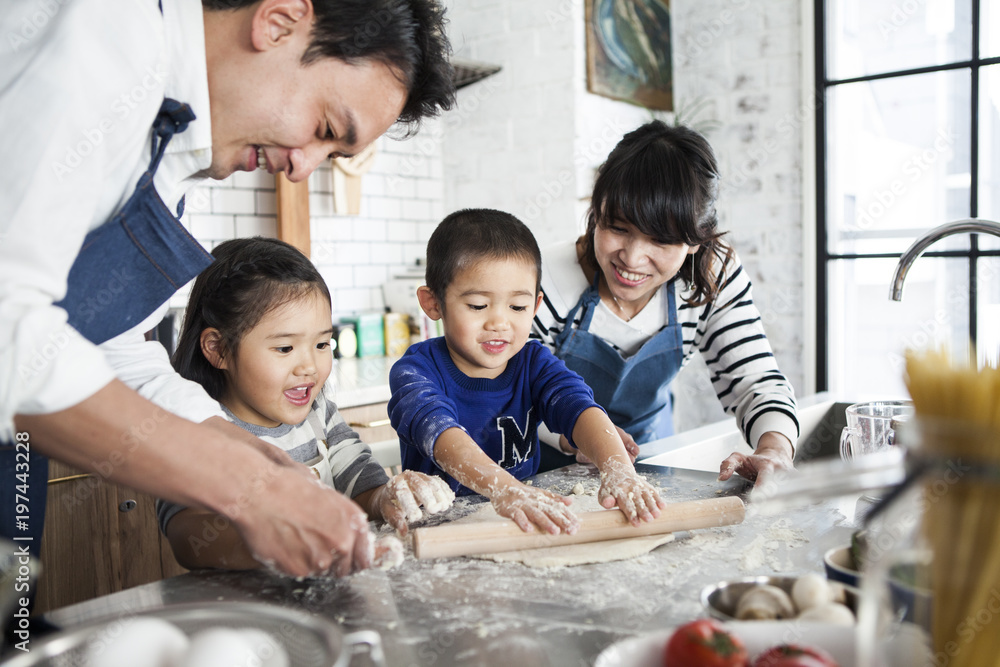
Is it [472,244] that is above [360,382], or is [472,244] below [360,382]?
above

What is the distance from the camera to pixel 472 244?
1568 millimetres

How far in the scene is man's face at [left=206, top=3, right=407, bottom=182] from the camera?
3.00 feet

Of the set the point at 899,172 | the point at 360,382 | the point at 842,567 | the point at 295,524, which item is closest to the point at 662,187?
the point at 842,567

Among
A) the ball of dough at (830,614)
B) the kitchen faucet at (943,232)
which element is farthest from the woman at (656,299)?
the ball of dough at (830,614)

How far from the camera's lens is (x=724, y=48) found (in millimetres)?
3816

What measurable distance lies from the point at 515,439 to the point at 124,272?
2.94 ft

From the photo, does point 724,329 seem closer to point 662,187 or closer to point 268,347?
point 662,187

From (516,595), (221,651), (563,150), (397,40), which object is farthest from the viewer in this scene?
(563,150)

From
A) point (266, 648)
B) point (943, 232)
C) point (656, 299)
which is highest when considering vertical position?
point (943, 232)

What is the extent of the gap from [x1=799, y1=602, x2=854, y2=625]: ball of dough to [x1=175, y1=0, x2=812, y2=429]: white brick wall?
284 centimetres

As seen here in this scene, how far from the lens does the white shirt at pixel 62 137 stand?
686 mm

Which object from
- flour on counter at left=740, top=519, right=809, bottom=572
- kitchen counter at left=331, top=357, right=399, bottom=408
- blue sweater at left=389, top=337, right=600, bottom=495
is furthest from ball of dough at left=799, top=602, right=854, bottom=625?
kitchen counter at left=331, top=357, right=399, bottom=408

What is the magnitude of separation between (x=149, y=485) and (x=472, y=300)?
88cm

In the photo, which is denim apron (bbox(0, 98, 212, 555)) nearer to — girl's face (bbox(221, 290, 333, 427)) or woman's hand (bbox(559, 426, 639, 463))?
girl's face (bbox(221, 290, 333, 427))
